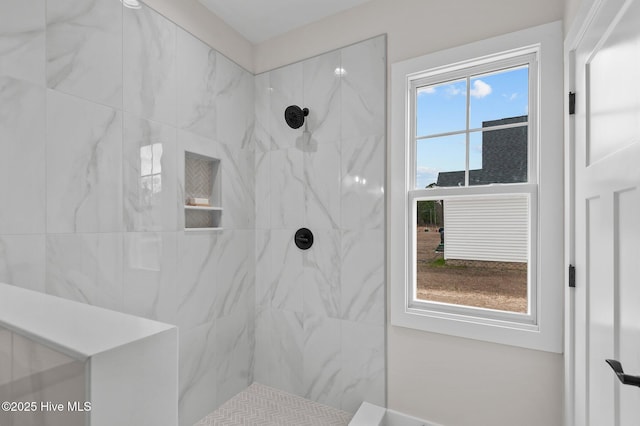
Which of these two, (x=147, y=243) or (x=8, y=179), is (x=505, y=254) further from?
(x=8, y=179)

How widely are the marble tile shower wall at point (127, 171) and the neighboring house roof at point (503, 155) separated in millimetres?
1629

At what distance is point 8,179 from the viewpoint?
3.95 feet

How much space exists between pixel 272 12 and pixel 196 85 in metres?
0.75

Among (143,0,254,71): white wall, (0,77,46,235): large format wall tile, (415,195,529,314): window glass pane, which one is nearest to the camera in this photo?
(0,77,46,235): large format wall tile

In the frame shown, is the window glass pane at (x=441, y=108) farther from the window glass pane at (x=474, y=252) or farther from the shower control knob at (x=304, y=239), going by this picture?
the shower control knob at (x=304, y=239)

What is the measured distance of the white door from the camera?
0.89 metres

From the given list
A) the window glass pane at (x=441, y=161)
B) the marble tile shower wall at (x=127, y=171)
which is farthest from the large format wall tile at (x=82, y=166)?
the window glass pane at (x=441, y=161)

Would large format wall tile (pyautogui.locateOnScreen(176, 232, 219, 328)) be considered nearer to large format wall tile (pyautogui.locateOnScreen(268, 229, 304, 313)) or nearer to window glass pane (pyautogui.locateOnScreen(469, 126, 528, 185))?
large format wall tile (pyautogui.locateOnScreen(268, 229, 304, 313))

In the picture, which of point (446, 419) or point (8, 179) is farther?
point (446, 419)

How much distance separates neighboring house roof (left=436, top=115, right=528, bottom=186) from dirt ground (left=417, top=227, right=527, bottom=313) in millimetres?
441

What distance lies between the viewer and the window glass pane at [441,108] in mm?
1893

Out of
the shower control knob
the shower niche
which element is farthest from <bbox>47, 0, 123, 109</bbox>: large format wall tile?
the shower control knob

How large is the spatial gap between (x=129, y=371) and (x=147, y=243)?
1.52 m

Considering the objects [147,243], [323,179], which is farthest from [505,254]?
[147,243]
